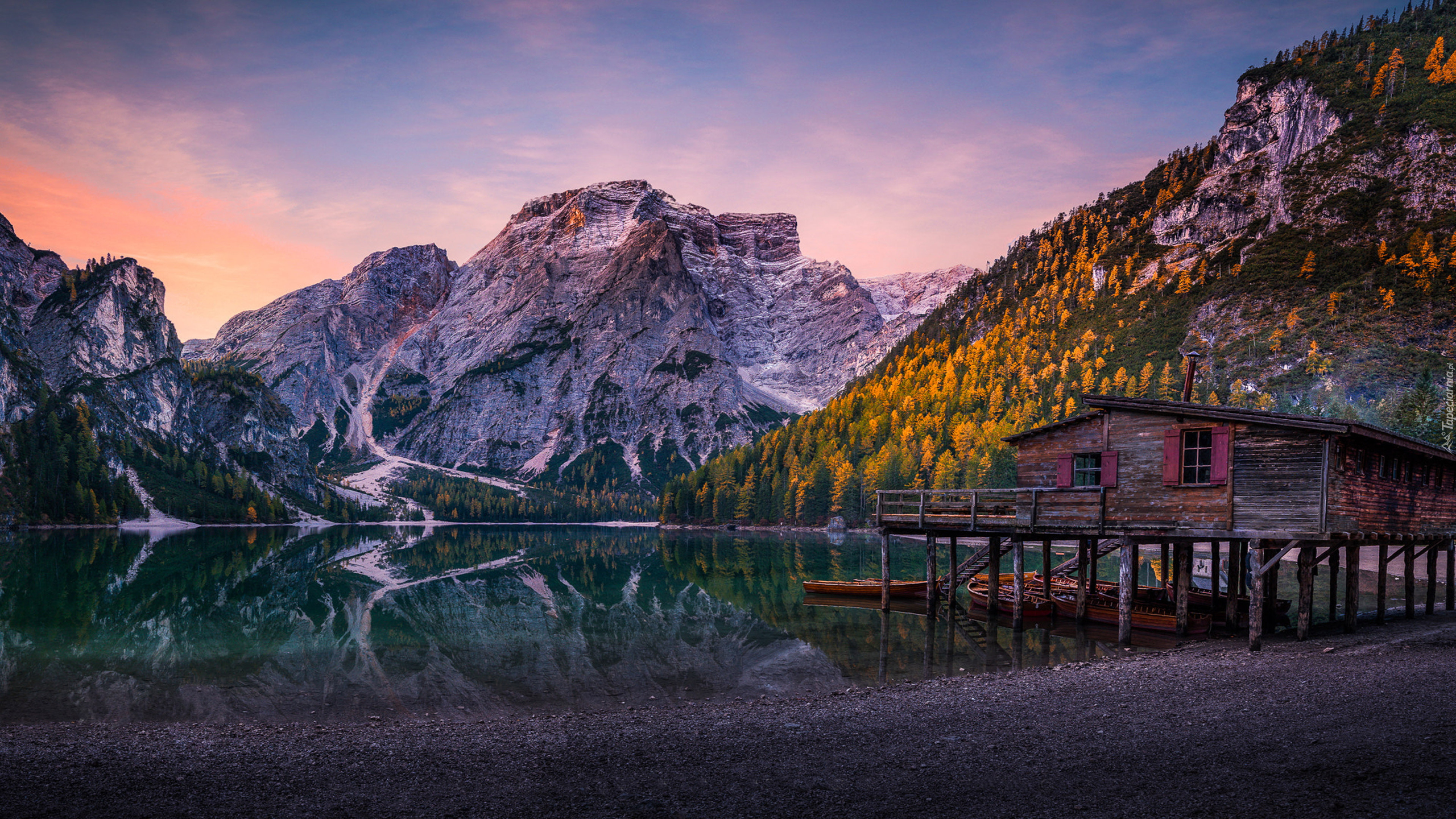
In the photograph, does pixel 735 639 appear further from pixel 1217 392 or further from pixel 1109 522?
pixel 1217 392

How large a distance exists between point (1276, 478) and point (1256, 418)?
7.56 ft

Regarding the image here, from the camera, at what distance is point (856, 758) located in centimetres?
1616

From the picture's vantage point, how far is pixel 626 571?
262 ft

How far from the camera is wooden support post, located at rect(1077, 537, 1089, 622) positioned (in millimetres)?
38844

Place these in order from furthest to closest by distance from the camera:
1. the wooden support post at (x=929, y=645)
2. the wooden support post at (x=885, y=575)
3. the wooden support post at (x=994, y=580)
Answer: the wooden support post at (x=885, y=575)
the wooden support post at (x=994, y=580)
the wooden support post at (x=929, y=645)

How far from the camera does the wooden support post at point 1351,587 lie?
106 ft

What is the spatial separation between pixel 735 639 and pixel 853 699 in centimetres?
1480

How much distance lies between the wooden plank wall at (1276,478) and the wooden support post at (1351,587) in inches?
216

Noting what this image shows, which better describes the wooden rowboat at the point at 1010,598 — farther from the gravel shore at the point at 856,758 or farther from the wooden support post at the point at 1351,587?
the gravel shore at the point at 856,758

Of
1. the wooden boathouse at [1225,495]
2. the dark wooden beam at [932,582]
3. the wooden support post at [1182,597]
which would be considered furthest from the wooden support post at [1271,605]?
the dark wooden beam at [932,582]

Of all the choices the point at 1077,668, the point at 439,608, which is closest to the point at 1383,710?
the point at 1077,668

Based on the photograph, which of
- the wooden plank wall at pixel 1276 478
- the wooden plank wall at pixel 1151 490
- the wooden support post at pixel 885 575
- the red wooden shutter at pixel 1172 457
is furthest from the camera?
the wooden support post at pixel 885 575

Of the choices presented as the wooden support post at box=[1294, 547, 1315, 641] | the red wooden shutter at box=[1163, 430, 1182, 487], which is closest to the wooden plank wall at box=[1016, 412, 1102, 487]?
the red wooden shutter at box=[1163, 430, 1182, 487]

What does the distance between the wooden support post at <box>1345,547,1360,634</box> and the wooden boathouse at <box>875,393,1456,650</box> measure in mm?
68
